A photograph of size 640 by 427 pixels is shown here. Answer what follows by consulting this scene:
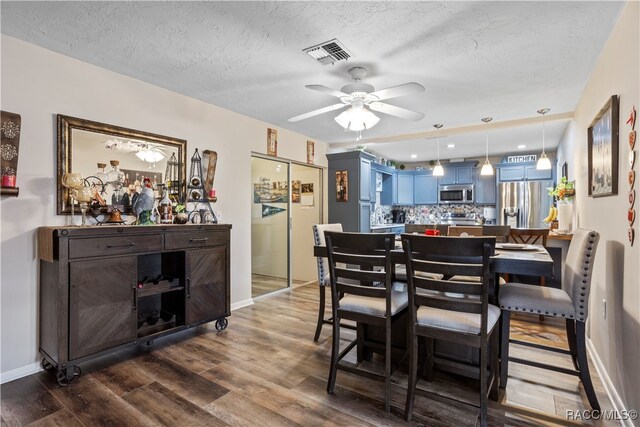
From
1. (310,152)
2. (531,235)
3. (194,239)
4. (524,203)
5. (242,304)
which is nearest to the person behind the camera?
(194,239)

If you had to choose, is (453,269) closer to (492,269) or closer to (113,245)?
(492,269)

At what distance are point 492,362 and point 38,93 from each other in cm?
370

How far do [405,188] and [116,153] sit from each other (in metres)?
5.96

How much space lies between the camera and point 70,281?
2.29 m

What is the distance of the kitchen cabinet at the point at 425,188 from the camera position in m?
7.35

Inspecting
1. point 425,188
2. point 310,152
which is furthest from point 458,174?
point 310,152

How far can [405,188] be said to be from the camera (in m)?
7.53

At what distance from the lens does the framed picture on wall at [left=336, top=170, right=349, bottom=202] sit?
546 centimetres

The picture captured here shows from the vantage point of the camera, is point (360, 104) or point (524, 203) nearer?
point (360, 104)

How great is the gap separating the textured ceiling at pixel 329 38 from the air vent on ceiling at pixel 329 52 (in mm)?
49

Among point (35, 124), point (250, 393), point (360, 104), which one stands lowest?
point (250, 393)

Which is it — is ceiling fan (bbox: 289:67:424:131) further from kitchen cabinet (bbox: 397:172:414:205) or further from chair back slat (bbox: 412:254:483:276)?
kitchen cabinet (bbox: 397:172:414:205)

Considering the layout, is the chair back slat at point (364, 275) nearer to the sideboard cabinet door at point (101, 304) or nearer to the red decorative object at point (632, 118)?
the red decorative object at point (632, 118)

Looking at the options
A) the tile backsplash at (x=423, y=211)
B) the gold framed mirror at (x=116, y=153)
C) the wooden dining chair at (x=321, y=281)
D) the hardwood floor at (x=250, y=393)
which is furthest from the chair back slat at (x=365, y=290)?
the tile backsplash at (x=423, y=211)
